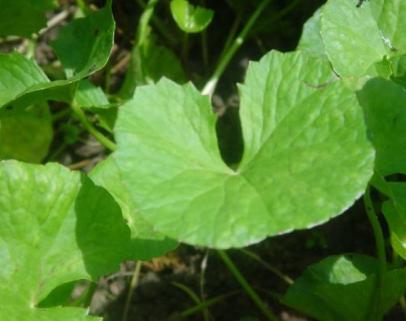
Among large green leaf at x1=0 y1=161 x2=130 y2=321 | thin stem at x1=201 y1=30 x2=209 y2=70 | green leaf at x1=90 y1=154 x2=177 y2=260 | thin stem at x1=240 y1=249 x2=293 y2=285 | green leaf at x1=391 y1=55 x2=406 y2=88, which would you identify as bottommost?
thin stem at x1=240 y1=249 x2=293 y2=285

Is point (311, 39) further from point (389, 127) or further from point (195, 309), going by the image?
point (195, 309)

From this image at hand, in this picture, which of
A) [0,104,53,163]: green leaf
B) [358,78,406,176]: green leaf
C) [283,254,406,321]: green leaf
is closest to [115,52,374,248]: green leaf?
[358,78,406,176]: green leaf

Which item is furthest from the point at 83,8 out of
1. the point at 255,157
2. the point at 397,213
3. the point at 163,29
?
the point at 397,213

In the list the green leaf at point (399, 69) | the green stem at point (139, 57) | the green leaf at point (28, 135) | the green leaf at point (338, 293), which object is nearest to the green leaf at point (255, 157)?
the green leaf at point (399, 69)

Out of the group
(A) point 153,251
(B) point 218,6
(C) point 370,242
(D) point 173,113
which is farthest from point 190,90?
(B) point 218,6

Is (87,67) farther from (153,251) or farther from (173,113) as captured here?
(153,251)

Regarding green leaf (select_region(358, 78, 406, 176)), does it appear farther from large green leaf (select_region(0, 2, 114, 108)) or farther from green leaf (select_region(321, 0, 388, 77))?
large green leaf (select_region(0, 2, 114, 108))
